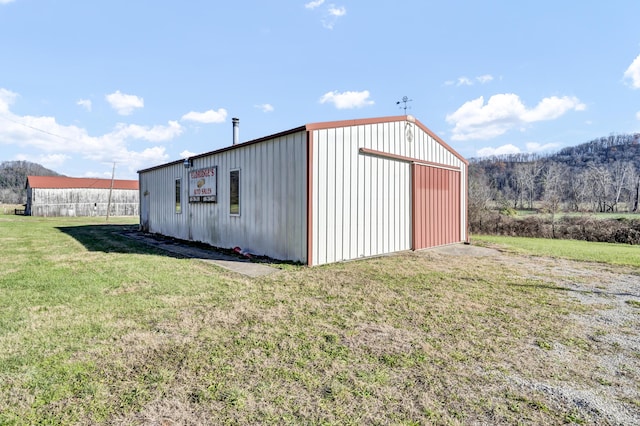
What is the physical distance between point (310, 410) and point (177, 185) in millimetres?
12162

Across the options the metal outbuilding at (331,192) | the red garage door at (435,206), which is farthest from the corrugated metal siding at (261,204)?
the red garage door at (435,206)

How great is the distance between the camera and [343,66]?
41.8 feet

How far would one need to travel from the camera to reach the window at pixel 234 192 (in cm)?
916

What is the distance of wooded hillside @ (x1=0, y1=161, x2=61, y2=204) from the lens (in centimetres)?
6856

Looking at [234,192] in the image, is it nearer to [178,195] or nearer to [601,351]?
[178,195]

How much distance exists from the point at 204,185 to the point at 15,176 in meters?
91.2

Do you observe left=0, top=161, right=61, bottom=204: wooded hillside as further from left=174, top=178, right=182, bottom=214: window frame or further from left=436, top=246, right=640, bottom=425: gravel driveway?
left=436, top=246, right=640, bottom=425: gravel driveway

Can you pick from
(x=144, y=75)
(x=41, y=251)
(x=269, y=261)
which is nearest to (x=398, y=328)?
(x=269, y=261)

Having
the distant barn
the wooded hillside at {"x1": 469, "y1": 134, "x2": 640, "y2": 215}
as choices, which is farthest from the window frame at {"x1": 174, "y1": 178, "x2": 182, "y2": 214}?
the wooded hillside at {"x1": 469, "y1": 134, "x2": 640, "y2": 215}

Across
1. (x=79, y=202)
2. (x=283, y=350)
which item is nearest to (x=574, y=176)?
(x=283, y=350)

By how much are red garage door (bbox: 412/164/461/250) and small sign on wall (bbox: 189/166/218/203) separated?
6226 millimetres

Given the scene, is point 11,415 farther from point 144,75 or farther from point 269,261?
point 144,75

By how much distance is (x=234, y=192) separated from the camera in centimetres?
929

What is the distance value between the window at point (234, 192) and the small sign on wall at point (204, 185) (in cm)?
92
